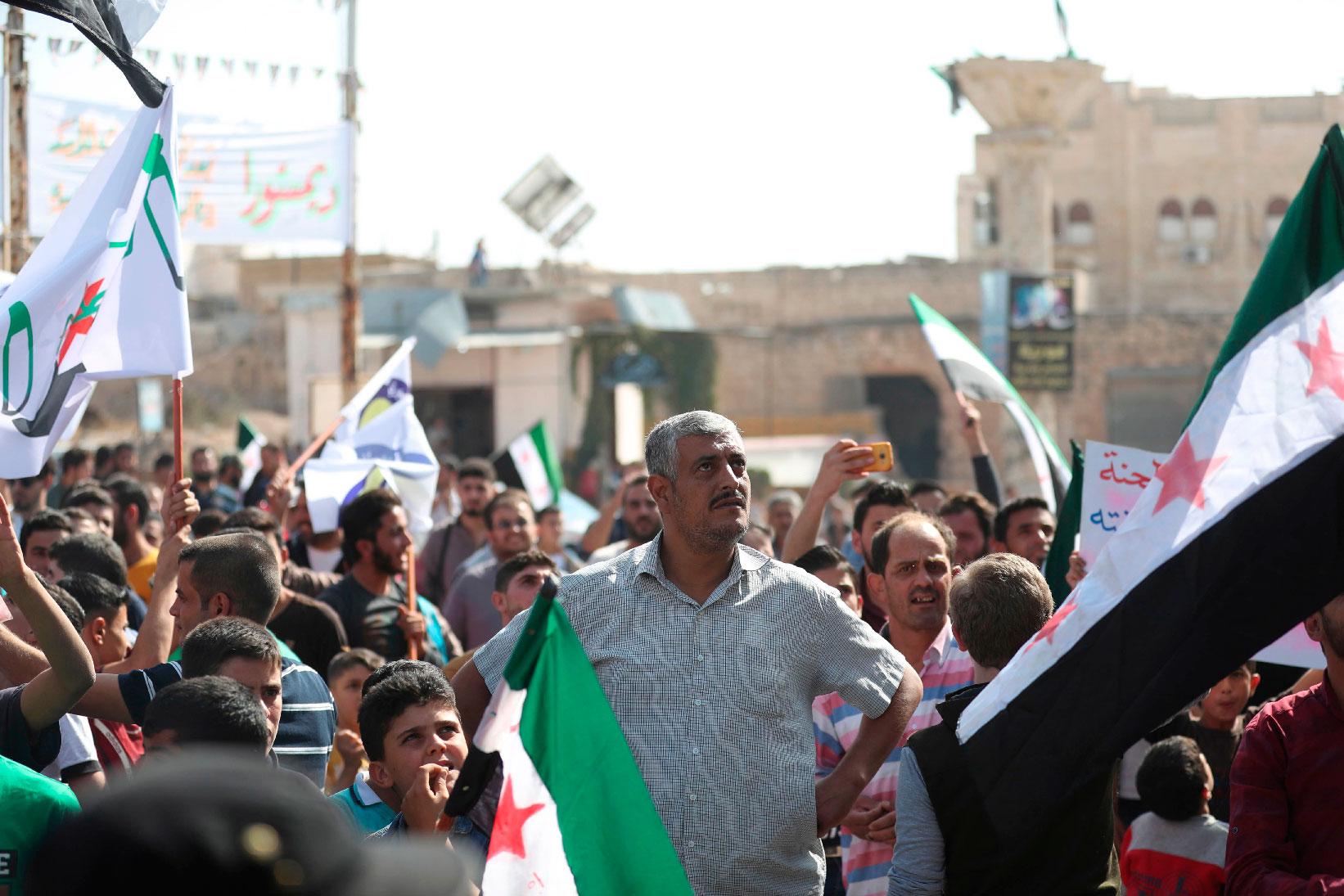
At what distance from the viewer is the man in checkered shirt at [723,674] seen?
133 inches

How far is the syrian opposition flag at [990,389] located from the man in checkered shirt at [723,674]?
4.84 meters

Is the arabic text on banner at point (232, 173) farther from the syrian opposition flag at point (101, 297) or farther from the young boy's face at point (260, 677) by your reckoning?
the young boy's face at point (260, 677)

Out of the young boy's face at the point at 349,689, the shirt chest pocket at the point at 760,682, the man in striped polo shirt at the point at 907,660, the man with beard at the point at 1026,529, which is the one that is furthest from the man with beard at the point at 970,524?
the shirt chest pocket at the point at 760,682

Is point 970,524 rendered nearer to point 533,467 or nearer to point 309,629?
point 309,629

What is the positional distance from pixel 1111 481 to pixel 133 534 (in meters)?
5.02

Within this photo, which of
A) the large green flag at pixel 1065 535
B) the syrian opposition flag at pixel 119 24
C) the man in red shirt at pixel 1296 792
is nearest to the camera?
the man in red shirt at pixel 1296 792

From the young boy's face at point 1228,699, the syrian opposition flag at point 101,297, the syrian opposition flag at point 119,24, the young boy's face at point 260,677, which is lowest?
the young boy's face at point 1228,699

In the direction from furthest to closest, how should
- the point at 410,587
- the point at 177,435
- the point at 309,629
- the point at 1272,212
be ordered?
the point at 1272,212, the point at 410,587, the point at 309,629, the point at 177,435

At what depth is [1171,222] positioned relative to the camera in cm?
5641

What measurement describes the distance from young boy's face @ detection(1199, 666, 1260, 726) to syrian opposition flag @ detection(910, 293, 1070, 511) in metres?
2.90

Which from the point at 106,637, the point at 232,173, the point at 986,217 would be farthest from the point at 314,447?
the point at 986,217

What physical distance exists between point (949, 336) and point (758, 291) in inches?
1387

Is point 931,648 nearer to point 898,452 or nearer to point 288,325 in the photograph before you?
point 288,325

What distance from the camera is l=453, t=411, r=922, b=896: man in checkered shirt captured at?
3.38 metres
